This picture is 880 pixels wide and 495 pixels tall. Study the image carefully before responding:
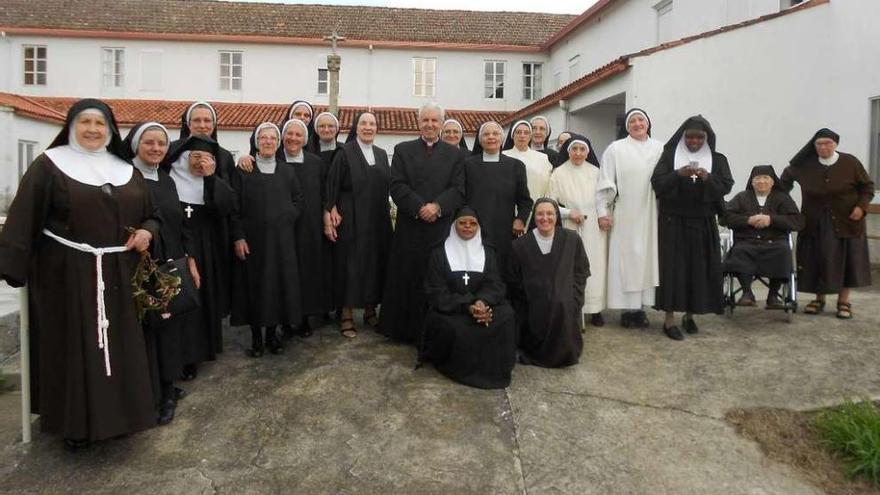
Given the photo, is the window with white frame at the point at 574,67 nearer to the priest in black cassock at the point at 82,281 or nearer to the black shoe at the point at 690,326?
the black shoe at the point at 690,326

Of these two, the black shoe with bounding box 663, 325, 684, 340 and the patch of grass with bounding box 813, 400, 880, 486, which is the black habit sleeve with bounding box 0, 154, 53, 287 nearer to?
the patch of grass with bounding box 813, 400, 880, 486

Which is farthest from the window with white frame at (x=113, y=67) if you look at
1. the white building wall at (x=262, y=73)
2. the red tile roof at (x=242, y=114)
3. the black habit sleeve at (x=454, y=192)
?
the black habit sleeve at (x=454, y=192)

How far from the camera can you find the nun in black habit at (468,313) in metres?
4.45

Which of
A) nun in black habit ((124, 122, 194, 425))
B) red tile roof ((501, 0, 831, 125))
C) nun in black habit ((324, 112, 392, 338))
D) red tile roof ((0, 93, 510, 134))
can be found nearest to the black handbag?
nun in black habit ((124, 122, 194, 425))

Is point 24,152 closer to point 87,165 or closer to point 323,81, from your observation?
point 323,81

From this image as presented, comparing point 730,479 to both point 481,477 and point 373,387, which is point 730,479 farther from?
point 373,387

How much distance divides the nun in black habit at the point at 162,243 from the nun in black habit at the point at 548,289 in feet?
7.82

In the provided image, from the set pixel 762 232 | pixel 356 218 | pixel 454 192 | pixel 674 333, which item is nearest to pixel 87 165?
pixel 356 218

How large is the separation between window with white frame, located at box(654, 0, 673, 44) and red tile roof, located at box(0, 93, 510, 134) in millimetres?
8031

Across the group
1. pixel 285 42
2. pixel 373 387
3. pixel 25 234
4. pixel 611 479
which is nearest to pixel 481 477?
pixel 611 479

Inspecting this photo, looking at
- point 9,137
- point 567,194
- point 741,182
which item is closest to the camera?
point 567,194

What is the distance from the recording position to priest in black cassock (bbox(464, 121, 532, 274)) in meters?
5.23

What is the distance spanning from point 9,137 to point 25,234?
17053 millimetres

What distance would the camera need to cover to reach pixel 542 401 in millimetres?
4215
